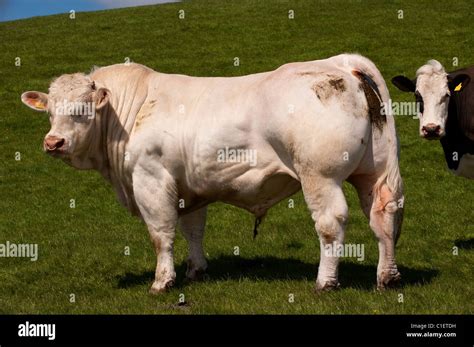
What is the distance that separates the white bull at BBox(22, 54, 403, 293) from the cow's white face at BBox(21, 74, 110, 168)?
2 cm

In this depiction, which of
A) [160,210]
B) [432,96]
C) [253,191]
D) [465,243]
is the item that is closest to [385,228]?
[253,191]

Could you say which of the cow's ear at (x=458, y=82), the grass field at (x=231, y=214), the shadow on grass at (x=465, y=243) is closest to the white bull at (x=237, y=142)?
the grass field at (x=231, y=214)

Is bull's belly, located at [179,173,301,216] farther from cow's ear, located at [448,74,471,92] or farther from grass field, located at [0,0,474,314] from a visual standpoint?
cow's ear, located at [448,74,471,92]

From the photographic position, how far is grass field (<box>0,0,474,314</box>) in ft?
29.3

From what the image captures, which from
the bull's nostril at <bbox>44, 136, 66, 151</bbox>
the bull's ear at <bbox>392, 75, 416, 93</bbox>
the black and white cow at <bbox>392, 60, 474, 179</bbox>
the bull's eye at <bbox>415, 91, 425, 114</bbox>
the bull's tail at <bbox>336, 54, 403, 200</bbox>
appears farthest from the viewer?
the bull's ear at <bbox>392, 75, 416, 93</bbox>

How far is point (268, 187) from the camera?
9.08 metres

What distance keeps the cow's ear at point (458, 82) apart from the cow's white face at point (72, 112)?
6183mm

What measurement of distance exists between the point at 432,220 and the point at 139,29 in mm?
28405

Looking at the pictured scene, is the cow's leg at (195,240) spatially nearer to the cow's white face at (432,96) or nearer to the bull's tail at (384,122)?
the bull's tail at (384,122)

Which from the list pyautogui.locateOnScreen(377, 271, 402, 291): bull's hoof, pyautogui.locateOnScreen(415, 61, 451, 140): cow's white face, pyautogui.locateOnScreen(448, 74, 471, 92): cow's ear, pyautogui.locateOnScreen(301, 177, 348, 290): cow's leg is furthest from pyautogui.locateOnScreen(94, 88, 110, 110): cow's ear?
pyautogui.locateOnScreen(448, 74, 471, 92): cow's ear

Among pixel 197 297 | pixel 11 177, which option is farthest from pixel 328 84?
pixel 11 177

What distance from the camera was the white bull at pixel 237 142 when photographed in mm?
8375

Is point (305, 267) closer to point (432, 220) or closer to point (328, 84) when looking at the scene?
point (328, 84)

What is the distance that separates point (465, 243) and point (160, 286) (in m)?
5.33
